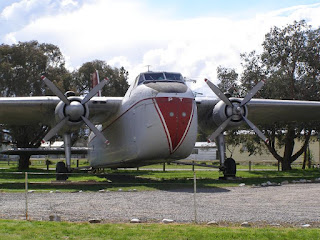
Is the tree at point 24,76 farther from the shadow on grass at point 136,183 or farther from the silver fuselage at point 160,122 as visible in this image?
the silver fuselage at point 160,122

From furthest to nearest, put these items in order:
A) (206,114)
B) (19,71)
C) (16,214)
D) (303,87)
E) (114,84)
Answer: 1. (114,84)
2. (19,71)
3. (303,87)
4. (206,114)
5. (16,214)

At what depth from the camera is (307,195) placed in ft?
49.3

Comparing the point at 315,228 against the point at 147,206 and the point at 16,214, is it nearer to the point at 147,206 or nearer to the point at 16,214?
the point at 147,206

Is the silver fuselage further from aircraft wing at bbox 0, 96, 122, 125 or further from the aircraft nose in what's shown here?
aircraft wing at bbox 0, 96, 122, 125

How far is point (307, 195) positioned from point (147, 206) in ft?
19.2

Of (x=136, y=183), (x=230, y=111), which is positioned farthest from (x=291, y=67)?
(x=136, y=183)

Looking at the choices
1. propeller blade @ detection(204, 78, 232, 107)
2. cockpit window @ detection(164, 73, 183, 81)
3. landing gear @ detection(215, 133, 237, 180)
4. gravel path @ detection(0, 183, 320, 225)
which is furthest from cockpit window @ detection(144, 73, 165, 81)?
gravel path @ detection(0, 183, 320, 225)

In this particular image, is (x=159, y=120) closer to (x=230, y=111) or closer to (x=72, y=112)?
(x=72, y=112)

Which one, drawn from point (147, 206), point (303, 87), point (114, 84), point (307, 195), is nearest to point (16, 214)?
point (147, 206)

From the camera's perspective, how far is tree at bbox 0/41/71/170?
44.3 meters

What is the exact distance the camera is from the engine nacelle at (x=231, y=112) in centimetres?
2348

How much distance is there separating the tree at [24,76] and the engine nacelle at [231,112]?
24905 millimetres

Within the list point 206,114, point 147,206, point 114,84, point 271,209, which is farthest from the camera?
point 114,84

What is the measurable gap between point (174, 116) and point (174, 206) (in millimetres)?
7389
